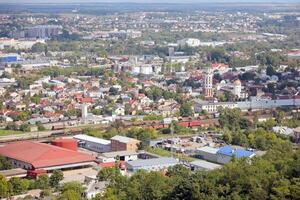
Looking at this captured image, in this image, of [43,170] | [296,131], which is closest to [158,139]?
[296,131]

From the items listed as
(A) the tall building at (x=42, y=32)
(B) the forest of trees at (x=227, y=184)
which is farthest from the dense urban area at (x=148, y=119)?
(A) the tall building at (x=42, y=32)

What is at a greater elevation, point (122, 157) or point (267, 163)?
point (267, 163)

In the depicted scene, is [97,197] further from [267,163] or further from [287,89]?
[287,89]

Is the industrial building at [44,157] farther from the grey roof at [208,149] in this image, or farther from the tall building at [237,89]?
the tall building at [237,89]

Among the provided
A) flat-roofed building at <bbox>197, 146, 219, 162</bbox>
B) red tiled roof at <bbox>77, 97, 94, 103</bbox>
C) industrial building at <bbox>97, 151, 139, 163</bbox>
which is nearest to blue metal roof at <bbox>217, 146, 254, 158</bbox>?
flat-roofed building at <bbox>197, 146, 219, 162</bbox>

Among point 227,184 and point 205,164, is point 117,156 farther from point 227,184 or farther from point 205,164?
point 227,184

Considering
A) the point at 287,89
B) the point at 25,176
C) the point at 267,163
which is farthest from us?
the point at 287,89

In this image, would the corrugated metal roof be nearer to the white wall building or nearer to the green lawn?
the green lawn
